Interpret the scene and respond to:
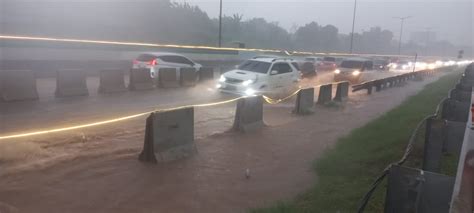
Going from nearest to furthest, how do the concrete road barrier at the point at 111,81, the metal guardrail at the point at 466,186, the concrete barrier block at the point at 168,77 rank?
the metal guardrail at the point at 466,186
the concrete road barrier at the point at 111,81
the concrete barrier block at the point at 168,77

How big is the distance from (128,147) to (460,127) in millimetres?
5771

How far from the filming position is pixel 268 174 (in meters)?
7.33

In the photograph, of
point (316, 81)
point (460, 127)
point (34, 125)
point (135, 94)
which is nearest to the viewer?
point (460, 127)

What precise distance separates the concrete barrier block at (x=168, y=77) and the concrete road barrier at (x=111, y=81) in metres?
2.61

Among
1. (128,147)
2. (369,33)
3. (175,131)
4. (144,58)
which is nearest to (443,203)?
(175,131)

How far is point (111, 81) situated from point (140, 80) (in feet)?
5.75

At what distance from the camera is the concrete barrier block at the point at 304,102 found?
47.6 ft

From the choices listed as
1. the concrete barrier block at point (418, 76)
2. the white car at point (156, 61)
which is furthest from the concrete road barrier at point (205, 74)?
the concrete barrier block at point (418, 76)

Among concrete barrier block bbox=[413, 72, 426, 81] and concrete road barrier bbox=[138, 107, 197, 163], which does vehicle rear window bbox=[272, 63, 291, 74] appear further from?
concrete barrier block bbox=[413, 72, 426, 81]

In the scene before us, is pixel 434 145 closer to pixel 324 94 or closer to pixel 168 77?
pixel 324 94

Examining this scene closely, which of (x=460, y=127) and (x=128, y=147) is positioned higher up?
(x=460, y=127)

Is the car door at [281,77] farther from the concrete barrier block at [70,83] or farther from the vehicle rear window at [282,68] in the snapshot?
the concrete barrier block at [70,83]

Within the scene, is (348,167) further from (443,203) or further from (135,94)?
(135,94)

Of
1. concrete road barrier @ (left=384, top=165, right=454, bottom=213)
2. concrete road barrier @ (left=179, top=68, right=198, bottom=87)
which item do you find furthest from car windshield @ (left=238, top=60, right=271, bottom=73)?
concrete road barrier @ (left=384, top=165, right=454, bottom=213)
